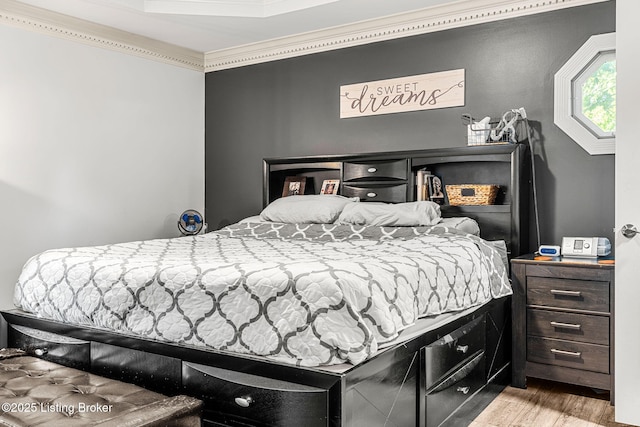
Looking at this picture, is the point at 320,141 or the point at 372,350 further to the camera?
the point at 320,141

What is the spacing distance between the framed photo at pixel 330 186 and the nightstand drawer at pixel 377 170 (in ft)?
0.43

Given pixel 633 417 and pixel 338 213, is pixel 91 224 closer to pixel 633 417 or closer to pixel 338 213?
pixel 338 213

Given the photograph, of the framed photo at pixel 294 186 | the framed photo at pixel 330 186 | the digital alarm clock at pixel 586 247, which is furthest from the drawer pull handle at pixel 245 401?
the framed photo at pixel 294 186

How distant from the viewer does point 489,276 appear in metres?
2.91

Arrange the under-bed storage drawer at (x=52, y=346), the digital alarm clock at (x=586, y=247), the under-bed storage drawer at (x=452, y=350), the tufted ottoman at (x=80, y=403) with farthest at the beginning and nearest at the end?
the digital alarm clock at (x=586, y=247)
the under-bed storage drawer at (x=52, y=346)
the under-bed storage drawer at (x=452, y=350)
the tufted ottoman at (x=80, y=403)

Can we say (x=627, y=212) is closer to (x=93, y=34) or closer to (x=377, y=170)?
(x=377, y=170)

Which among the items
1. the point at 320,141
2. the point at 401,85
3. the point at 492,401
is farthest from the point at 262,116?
the point at 492,401

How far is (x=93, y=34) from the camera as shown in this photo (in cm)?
418

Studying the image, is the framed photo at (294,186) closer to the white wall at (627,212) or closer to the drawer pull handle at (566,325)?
the drawer pull handle at (566,325)

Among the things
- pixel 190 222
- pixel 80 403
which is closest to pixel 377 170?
pixel 190 222

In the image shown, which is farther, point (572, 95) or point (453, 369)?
point (572, 95)

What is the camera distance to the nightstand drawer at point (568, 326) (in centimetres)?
281

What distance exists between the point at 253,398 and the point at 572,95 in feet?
8.91

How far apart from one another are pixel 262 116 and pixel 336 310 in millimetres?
3337
